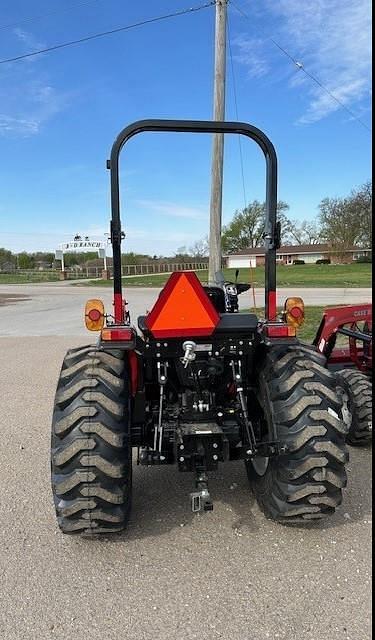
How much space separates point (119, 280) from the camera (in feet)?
10.3

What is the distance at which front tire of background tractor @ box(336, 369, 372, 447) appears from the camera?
436 cm

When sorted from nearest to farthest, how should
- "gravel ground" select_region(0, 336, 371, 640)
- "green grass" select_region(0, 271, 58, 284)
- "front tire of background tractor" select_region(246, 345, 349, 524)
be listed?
"gravel ground" select_region(0, 336, 371, 640) → "front tire of background tractor" select_region(246, 345, 349, 524) → "green grass" select_region(0, 271, 58, 284)

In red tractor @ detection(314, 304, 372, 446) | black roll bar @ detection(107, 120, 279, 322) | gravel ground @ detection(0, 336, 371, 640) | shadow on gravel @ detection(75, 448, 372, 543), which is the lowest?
gravel ground @ detection(0, 336, 371, 640)

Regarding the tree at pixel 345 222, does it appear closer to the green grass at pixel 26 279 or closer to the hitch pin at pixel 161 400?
the green grass at pixel 26 279

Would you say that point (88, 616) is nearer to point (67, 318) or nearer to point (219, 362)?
point (219, 362)

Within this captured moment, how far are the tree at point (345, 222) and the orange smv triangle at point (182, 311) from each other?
53.8 meters

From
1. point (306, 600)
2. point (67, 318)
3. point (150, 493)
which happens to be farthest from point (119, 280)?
point (67, 318)

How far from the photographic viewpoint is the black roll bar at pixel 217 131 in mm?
3086

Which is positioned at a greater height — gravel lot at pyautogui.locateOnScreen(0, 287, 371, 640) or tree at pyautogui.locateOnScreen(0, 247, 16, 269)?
tree at pyautogui.locateOnScreen(0, 247, 16, 269)

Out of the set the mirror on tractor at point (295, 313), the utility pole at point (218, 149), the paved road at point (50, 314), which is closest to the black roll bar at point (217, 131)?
the mirror on tractor at point (295, 313)

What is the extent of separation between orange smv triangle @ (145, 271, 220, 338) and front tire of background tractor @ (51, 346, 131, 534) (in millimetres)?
432

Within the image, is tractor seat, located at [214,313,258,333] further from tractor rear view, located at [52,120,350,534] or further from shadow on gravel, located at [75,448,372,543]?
shadow on gravel, located at [75,448,372,543]

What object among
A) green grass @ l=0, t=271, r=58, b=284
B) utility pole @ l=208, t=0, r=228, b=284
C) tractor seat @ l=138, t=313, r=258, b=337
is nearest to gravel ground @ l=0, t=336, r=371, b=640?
tractor seat @ l=138, t=313, r=258, b=337

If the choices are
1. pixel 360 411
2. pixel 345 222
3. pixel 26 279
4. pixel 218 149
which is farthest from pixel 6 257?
pixel 360 411
